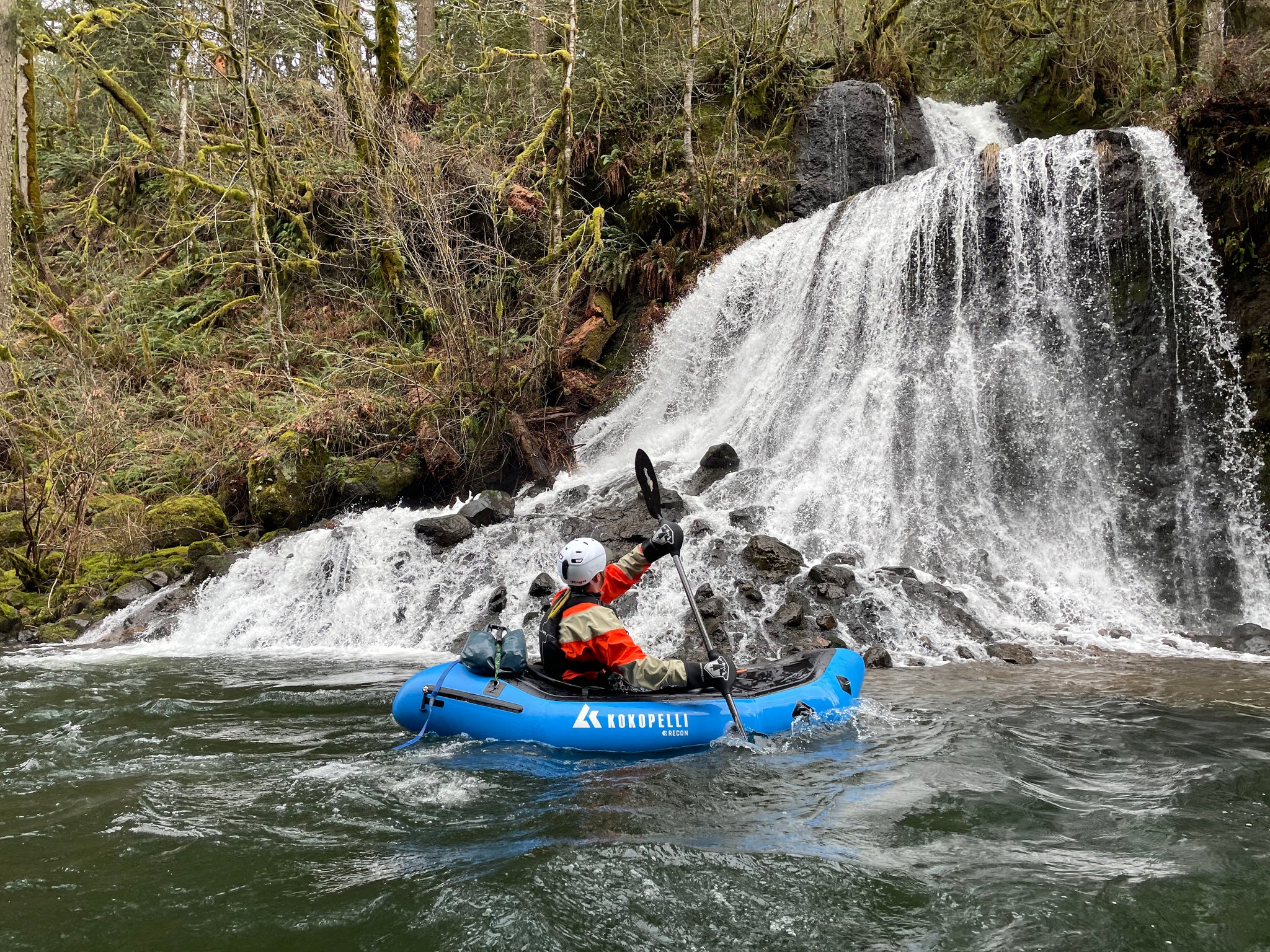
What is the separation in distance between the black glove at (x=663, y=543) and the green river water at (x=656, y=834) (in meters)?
1.12

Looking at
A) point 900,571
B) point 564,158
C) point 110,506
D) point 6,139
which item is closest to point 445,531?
point 110,506

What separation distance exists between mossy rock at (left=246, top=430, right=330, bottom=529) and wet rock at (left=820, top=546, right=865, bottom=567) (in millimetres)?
7021

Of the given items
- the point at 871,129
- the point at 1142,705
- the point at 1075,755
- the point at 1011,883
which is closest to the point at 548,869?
the point at 1011,883

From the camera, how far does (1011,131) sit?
16.4 meters

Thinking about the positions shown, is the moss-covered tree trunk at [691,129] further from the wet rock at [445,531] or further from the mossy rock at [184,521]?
the mossy rock at [184,521]

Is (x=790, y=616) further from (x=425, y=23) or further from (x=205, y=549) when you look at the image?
(x=425, y=23)

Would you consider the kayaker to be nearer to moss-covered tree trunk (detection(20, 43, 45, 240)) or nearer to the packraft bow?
the packraft bow

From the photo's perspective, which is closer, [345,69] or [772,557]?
[772,557]

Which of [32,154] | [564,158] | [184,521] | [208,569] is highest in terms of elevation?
[32,154]

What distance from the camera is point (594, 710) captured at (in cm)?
463

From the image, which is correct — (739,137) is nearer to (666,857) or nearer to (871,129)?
(871,129)

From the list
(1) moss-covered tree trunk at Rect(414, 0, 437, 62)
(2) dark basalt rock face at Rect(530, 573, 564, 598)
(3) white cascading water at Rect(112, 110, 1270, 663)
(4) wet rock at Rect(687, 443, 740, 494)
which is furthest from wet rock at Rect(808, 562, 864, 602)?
(1) moss-covered tree trunk at Rect(414, 0, 437, 62)

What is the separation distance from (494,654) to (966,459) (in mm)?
6725

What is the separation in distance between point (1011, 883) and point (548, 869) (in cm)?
158
